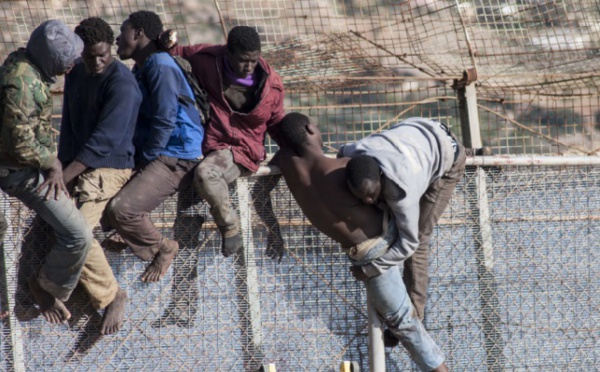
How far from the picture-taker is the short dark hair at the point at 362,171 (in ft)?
18.4

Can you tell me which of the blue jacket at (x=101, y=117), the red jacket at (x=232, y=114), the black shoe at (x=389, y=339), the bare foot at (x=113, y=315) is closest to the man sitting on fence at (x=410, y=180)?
the black shoe at (x=389, y=339)

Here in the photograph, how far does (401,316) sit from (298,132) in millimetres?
1156

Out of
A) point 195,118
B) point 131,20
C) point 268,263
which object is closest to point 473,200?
point 268,263

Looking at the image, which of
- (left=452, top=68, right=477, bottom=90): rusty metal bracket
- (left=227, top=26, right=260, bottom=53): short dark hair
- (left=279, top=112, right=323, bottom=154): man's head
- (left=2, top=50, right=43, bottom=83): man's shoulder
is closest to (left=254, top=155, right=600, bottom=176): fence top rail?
(left=279, top=112, right=323, bottom=154): man's head

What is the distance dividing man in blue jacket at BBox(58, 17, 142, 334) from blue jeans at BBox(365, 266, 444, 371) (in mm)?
1464

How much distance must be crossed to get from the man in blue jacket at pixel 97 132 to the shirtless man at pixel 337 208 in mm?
865

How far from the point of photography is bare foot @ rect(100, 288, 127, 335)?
19.7ft

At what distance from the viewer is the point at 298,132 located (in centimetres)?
582

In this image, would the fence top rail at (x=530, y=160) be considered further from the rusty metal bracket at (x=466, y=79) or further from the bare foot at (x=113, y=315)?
the bare foot at (x=113, y=315)

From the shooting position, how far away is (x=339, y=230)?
5855mm

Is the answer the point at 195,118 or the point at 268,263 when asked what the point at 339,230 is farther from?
the point at 195,118

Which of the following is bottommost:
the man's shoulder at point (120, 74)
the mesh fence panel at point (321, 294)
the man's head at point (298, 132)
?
the mesh fence panel at point (321, 294)

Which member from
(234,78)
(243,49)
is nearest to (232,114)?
(234,78)

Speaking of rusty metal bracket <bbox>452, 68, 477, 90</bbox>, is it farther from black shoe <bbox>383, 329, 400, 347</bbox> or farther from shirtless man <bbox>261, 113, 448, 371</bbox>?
black shoe <bbox>383, 329, 400, 347</bbox>
